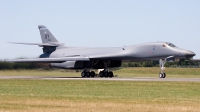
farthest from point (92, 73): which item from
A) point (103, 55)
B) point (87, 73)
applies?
point (103, 55)

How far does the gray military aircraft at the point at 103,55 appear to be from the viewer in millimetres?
38594

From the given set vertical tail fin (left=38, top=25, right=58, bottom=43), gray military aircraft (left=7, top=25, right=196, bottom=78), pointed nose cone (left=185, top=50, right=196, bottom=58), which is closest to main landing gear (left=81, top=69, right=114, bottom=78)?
gray military aircraft (left=7, top=25, right=196, bottom=78)

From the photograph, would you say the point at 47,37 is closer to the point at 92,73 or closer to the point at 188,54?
the point at 92,73

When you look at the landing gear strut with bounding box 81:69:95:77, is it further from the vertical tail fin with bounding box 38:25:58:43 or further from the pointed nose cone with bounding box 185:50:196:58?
the pointed nose cone with bounding box 185:50:196:58

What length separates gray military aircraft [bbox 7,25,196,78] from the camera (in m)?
38.6

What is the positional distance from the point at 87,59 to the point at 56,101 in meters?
25.4

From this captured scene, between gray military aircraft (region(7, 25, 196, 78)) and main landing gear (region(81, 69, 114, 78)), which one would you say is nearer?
gray military aircraft (region(7, 25, 196, 78))

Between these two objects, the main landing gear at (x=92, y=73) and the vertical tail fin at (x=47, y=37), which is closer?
the main landing gear at (x=92, y=73)

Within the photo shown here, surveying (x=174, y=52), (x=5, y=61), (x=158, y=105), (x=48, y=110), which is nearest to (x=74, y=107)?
(x=48, y=110)

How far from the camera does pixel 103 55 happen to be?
41688 mm

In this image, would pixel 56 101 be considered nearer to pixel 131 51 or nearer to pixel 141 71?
pixel 131 51

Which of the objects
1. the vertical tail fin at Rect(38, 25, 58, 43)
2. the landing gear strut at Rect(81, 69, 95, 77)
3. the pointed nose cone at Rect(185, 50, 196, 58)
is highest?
the vertical tail fin at Rect(38, 25, 58, 43)

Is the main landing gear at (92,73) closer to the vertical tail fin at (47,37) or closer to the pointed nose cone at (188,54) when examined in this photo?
the pointed nose cone at (188,54)

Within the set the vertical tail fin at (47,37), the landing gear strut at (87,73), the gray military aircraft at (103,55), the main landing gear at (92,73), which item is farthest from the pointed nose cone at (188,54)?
the vertical tail fin at (47,37)
